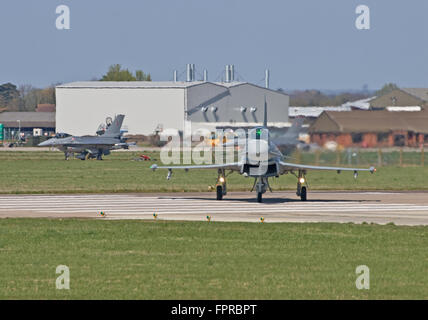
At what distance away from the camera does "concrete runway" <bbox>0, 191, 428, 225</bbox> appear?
27.2 metres

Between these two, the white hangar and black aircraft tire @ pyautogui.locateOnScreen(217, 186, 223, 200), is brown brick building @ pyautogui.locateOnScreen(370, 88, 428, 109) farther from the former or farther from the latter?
the white hangar

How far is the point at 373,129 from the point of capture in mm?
41781

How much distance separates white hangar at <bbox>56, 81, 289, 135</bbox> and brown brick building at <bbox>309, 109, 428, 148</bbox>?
63398 millimetres

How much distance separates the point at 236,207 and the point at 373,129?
13473mm

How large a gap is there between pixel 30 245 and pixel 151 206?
39.0ft

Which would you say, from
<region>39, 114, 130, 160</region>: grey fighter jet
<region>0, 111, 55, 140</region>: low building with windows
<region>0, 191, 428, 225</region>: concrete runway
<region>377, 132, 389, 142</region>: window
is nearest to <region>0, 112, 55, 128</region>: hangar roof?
<region>0, 111, 55, 140</region>: low building with windows

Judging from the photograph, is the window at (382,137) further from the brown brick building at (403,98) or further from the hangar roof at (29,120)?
the hangar roof at (29,120)

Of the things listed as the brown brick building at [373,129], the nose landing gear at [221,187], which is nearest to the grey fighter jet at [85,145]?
the brown brick building at [373,129]

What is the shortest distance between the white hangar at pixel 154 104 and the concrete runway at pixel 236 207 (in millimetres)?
71169

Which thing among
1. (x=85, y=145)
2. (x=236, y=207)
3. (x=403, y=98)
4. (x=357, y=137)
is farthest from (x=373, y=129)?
(x=85, y=145)

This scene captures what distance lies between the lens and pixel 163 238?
20.8 m

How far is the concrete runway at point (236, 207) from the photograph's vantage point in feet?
89.1
